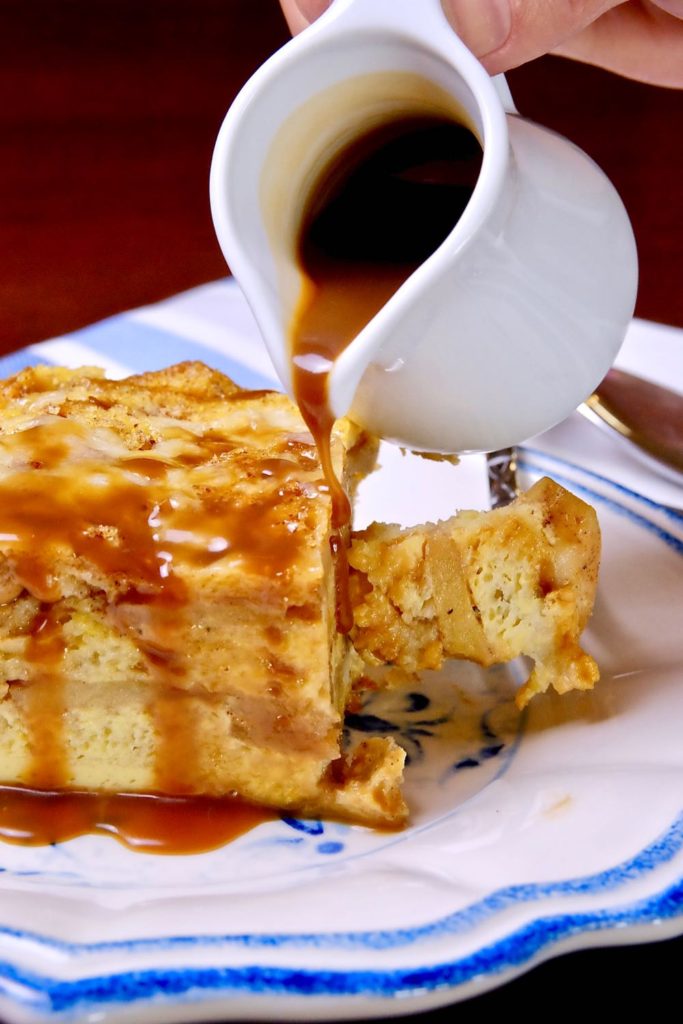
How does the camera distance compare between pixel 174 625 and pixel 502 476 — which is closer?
pixel 174 625

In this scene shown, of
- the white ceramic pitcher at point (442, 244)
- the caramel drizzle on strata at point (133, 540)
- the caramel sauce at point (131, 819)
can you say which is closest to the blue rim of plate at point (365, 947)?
the caramel sauce at point (131, 819)

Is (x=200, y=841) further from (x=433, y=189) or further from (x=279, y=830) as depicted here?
(x=433, y=189)

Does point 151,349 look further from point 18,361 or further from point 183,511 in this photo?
point 183,511

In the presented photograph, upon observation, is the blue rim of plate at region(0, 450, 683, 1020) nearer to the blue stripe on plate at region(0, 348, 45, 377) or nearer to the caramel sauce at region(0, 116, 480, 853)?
the caramel sauce at region(0, 116, 480, 853)

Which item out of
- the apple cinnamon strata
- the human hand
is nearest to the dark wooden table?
the human hand

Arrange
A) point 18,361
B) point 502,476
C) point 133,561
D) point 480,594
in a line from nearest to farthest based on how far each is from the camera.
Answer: point 133,561
point 480,594
point 502,476
point 18,361

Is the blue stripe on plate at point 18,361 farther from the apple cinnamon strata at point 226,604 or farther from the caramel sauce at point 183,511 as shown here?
the caramel sauce at point 183,511

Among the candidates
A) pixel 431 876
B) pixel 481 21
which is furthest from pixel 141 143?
pixel 431 876

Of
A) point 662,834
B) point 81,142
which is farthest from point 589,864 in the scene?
point 81,142
